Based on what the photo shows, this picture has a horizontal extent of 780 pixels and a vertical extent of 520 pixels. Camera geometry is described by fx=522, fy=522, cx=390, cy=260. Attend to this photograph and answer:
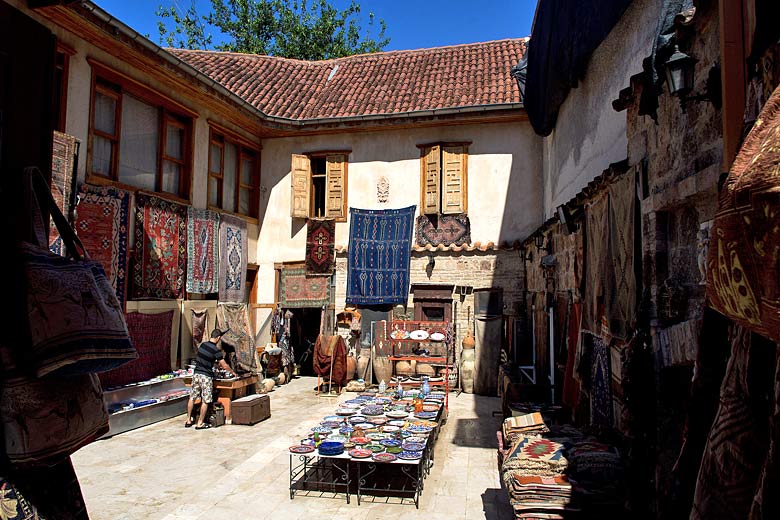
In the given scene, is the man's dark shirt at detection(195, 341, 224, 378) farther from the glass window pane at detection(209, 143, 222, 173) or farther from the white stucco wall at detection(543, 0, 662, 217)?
the white stucco wall at detection(543, 0, 662, 217)

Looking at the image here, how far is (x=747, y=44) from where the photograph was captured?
1782 millimetres

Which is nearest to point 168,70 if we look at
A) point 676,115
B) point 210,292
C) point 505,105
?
point 210,292

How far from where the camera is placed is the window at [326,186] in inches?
542

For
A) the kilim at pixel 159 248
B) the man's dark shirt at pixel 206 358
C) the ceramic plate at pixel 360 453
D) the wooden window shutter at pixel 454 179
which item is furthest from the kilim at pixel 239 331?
the ceramic plate at pixel 360 453

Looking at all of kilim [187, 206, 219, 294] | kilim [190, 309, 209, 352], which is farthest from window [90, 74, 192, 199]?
kilim [190, 309, 209, 352]

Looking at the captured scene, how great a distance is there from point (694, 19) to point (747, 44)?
1610mm

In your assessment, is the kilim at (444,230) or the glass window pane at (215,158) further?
the kilim at (444,230)

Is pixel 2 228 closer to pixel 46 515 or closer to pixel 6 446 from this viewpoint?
pixel 6 446

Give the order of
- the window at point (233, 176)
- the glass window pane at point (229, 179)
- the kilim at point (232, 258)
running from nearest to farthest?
the kilim at point (232, 258) → the window at point (233, 176) → the glass window pane at point (229, 179)

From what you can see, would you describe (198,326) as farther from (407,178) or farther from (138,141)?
(407,178)

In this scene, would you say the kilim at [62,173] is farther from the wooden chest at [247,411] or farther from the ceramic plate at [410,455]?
the ceramic plate at [410,455]

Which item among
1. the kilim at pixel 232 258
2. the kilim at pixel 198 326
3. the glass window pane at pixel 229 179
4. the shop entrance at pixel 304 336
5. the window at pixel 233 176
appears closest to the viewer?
the kilim at pixel 198 326

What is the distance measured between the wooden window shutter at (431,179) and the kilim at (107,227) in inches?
268

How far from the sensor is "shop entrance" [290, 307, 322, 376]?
1486 cm
